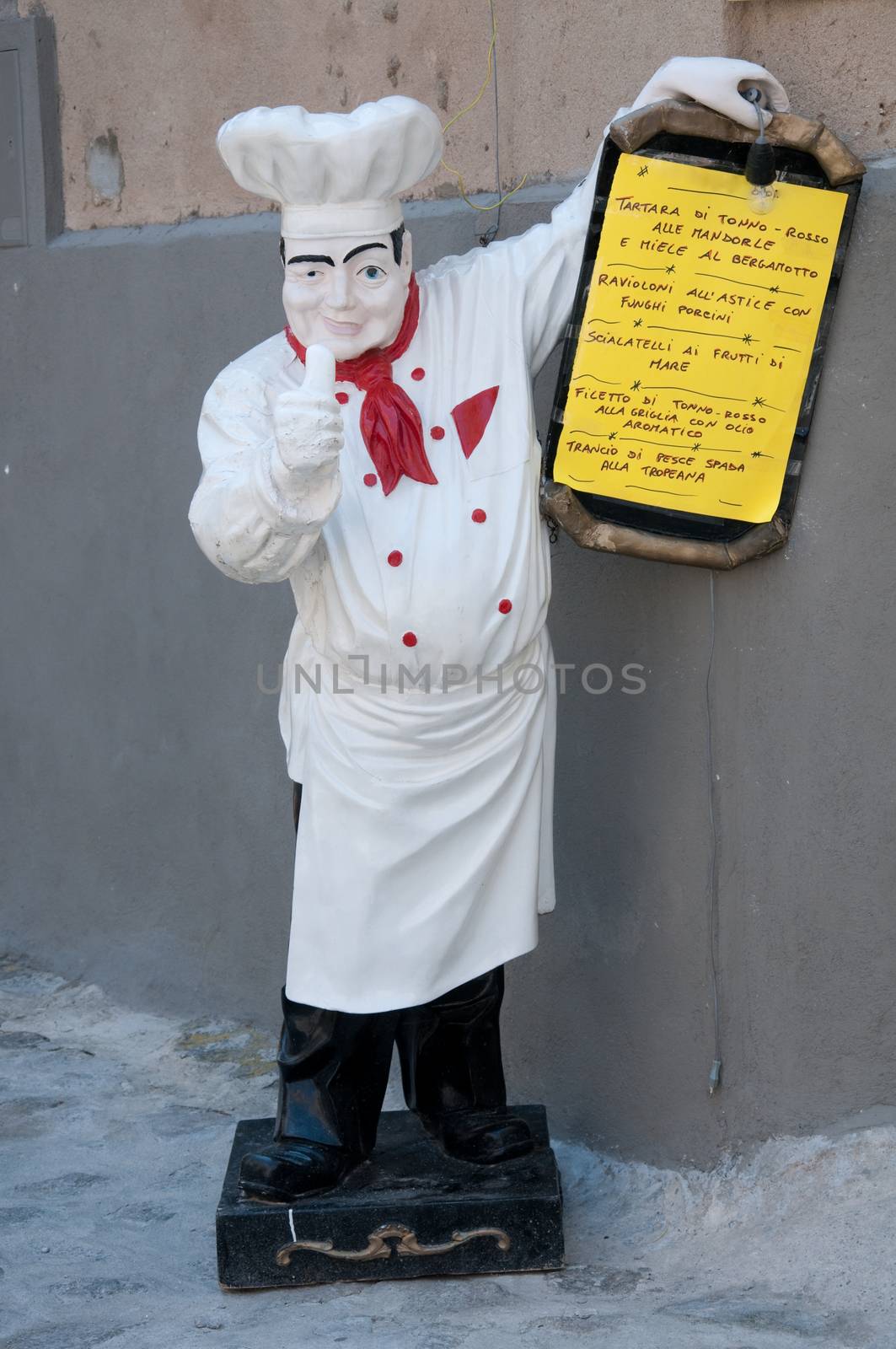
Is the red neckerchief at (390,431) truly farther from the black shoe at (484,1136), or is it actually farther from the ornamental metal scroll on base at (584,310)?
the black shoe at (484,1136)

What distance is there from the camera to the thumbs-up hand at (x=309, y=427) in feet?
8.41

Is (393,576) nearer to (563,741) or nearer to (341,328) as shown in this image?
(341,328)

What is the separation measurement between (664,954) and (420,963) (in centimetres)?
63

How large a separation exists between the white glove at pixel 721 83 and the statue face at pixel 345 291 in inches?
21.4

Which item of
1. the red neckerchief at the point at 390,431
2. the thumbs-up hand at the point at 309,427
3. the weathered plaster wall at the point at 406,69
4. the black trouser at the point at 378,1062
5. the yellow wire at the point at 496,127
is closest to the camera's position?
the thumbs-up hand at the point at 309,427

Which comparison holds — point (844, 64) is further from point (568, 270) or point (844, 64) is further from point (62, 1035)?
point (62, 1035)

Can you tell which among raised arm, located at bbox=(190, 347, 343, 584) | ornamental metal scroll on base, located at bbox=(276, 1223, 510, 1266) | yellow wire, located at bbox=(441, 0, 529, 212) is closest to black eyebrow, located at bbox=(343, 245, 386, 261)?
raised arm, located at bbox=(190, 347, 343, 584)

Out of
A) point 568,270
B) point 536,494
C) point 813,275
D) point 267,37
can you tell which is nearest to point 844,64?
point 813,275

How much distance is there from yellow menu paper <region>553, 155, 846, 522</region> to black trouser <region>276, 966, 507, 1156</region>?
95 centimetres

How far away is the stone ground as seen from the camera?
9.37 feet

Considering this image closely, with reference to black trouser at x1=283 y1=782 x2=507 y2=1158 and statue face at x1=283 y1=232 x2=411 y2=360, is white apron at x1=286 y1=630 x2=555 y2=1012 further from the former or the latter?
statue face at x1=283 y1=232 x2=411 y2=360

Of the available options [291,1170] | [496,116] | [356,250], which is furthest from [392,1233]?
[496,116]

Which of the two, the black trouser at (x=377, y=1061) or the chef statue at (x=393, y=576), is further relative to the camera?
the black trouser at (x=377, y=1061)

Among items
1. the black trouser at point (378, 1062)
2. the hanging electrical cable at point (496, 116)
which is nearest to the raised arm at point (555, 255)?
the hanging electrical cable at point (496, 116)
